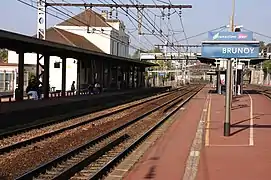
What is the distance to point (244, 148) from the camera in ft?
46.4

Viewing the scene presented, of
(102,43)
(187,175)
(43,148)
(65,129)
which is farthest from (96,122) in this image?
(102,43)

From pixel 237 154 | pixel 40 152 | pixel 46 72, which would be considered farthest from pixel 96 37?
pixel 237 154

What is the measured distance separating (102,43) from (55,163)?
2711 inches

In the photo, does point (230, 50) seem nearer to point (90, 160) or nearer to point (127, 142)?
point (127, 142)

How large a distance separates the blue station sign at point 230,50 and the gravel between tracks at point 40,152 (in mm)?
4956

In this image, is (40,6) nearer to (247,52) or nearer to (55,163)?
(247,52)

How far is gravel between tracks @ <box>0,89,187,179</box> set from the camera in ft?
36.4

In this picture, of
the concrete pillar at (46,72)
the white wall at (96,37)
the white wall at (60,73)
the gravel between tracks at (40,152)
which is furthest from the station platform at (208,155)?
the white wall at (96,37)

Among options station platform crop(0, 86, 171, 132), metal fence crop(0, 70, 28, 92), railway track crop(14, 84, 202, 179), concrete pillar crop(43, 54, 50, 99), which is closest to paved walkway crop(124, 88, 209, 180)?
railway track crop(14, 84, 202, 179)

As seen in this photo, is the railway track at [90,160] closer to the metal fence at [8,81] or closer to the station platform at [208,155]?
the station platform at [208,155]

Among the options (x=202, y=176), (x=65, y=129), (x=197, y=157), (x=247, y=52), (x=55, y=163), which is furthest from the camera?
(x=65, y=129)

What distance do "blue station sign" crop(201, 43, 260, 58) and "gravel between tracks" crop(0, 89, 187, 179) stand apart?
496cm

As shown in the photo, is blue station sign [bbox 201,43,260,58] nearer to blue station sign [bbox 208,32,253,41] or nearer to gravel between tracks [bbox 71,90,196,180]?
blue station sign [bbox 208,32,253,41]

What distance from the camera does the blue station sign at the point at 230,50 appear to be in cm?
1609
